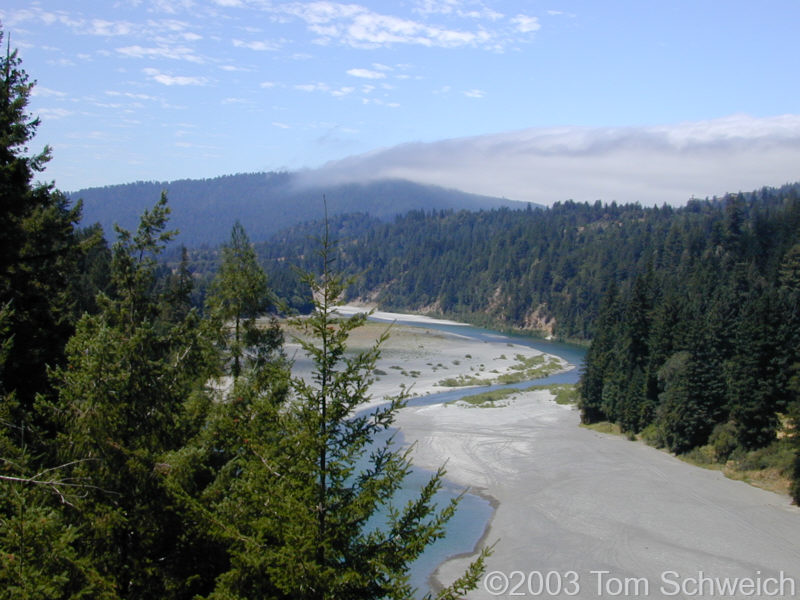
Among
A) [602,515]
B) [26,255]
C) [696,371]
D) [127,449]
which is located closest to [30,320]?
[26,255]

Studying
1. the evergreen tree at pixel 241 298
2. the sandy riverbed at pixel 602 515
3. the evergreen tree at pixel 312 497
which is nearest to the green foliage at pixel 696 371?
the sandy riverbed at pixel 602 515

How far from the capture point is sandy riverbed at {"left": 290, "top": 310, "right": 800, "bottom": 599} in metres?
26.0

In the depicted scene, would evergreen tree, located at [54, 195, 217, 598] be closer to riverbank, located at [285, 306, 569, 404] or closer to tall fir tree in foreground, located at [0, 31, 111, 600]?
tall fir tree in foreground, located at [0, 31, 111, 600]

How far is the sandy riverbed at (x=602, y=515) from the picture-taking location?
85.1 feet

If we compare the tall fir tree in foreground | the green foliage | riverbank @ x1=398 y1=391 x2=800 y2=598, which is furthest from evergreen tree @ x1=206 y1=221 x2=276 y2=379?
the green foliage

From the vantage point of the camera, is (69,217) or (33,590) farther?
(69,217)

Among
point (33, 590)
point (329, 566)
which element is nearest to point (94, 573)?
point (33, 590)

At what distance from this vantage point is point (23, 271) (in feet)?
51.4

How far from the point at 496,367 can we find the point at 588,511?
6077cm

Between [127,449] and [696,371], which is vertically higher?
[127,449]

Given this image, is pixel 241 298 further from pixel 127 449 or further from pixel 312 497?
pixel 312 497

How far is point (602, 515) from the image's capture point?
33594 mm

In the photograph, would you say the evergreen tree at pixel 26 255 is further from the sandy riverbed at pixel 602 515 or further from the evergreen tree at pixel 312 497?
the sandy riverbed at pixel 602 515

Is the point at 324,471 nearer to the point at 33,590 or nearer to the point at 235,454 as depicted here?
the point at 235,454
